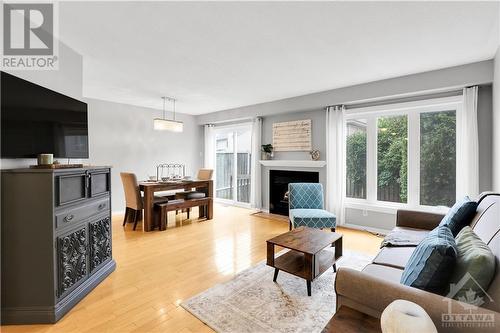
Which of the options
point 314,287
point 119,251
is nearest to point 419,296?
point 314,287

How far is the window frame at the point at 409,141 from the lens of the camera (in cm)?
347

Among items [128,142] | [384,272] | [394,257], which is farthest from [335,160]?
[128,142]

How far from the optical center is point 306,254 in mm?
2166

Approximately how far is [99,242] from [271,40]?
2.76 m

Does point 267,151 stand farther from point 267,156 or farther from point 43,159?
point 43,159

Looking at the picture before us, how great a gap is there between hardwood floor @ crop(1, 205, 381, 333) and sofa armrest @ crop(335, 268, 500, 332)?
109 centimetres

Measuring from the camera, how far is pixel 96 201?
2406 millimetres

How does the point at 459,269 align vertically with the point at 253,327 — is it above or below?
above

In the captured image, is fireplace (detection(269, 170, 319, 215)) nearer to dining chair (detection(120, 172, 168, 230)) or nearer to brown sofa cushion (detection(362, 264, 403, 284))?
dining chair (detection(120, 172, 168, 230))

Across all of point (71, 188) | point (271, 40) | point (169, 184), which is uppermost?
point (271, 40)

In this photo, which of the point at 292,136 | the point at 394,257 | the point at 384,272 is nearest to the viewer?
the point at 384,272

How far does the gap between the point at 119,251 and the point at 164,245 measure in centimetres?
58

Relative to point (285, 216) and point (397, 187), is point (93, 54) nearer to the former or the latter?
point (285, 216)

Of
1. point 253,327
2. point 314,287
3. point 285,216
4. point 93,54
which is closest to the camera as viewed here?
point 253,327
